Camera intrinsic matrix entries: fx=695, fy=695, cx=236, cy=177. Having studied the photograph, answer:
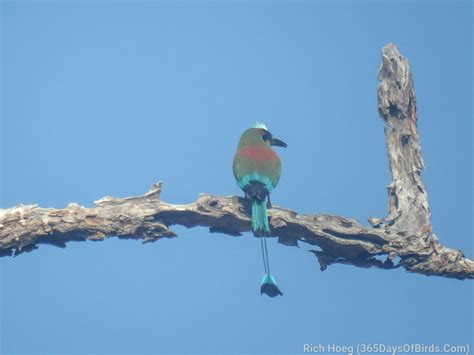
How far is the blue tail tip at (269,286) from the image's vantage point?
8.34 meters

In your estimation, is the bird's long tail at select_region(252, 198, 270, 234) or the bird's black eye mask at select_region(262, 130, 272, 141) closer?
the bird's long tail at select_region(252, 198, 270, 234)

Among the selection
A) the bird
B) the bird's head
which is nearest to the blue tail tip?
the bird

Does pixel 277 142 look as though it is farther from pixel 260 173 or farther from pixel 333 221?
pixel 333 221

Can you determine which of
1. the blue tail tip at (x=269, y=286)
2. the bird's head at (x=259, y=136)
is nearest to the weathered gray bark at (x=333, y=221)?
the blue tail tip at (x=269, y=286)

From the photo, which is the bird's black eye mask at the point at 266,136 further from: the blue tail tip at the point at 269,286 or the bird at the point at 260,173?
the blue tail tip at the point at 269,286

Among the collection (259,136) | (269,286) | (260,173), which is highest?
(259,136)

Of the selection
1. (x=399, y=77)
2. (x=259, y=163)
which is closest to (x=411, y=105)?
(x=399, y=77)

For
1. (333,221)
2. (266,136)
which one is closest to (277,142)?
(266,136)

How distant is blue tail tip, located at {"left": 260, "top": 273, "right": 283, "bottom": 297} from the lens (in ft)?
27.4

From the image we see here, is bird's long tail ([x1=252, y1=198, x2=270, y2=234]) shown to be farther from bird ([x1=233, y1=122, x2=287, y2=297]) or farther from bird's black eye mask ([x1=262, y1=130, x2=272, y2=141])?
bird's black eye mask ([x1=262, y1=130, x2=272, y2=141])

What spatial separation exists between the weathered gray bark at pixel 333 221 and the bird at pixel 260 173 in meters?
0.19

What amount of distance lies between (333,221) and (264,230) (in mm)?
902

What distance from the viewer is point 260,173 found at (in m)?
8.85

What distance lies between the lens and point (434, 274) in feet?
27.6
